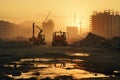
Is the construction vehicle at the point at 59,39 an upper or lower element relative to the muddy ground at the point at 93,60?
upper

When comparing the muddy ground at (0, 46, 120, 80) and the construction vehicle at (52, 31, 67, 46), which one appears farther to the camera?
the construction vehicle at (52, 31, 67, 46)

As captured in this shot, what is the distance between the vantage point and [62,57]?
45531 millimetres

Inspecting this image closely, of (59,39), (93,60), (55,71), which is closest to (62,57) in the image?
(93,60)

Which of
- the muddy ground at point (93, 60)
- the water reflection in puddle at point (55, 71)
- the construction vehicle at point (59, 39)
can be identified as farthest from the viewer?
the construction vehicle at point (59, 39)

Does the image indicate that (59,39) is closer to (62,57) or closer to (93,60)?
(62,57)

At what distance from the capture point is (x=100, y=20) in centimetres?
19950

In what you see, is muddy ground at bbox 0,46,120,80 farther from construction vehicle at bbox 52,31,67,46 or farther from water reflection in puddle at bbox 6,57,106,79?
construction vehicle at bbox 52,31,67,46

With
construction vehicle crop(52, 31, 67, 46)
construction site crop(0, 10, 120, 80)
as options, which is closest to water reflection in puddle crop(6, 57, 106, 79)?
construction site crop(0, 10, 120, 80)

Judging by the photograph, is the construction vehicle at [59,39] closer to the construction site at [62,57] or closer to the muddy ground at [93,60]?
the construction site at [62,57]

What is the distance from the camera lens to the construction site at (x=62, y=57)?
24.6 metres

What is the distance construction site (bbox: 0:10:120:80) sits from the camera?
24569 millimetres

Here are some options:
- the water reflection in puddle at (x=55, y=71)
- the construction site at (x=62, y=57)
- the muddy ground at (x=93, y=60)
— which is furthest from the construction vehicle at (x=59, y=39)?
the water reflection in puddle at (x=55, y=71)

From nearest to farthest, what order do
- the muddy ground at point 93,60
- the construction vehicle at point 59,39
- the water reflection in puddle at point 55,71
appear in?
the water reflection in puddle at point 55,71 → the muddy ground at point 93,60 → the construction vehicle at point 59,39

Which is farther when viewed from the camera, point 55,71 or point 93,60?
point 93,60
